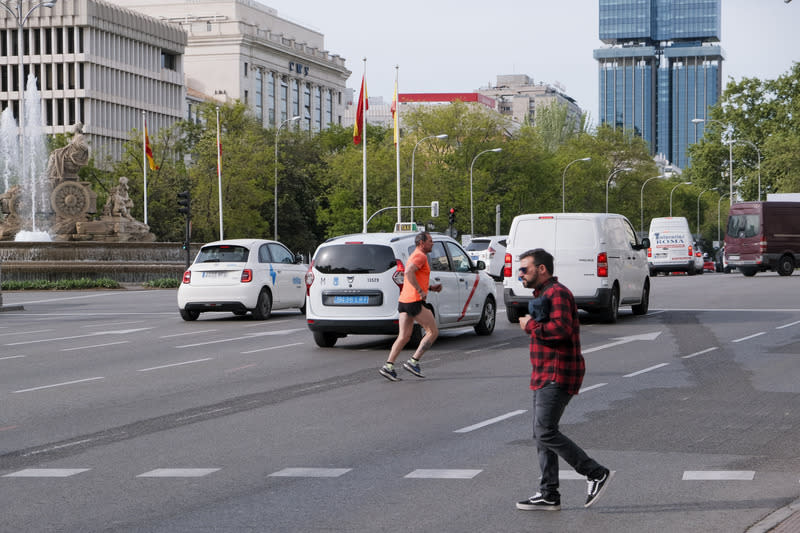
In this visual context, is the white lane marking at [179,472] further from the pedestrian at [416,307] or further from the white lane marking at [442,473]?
the pedestrian at [416,307]

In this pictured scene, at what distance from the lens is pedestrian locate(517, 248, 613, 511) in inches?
279

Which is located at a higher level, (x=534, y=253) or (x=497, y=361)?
(x=534, y=253)

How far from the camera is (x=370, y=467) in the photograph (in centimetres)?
847

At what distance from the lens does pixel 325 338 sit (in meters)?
18.1

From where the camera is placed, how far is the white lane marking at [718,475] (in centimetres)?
801

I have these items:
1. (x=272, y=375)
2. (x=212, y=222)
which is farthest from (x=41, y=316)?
(x=212, y=222)

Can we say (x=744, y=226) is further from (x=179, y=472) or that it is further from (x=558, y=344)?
(x=558, y=344)

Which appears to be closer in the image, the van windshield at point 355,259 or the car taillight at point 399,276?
the car taillight at point 399,276

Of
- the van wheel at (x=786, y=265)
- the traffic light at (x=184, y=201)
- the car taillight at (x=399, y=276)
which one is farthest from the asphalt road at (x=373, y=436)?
the van wheel at (x=786, y=265)

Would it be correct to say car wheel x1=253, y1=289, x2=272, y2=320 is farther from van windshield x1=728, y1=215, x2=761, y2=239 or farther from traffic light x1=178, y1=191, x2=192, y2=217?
van windshield x1=728, y1=215, x2=761, y2=239

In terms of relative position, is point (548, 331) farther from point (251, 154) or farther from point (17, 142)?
point (17, 142)

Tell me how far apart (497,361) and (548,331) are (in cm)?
883

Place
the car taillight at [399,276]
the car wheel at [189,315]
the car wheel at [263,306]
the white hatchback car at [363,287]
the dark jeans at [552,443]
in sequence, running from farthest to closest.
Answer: the car wheel at [189,315] < the car wheel at [263,306] < the white hatchback car at [363,287] < the car taillight at [399,276] < the dark jeans at [552,443]

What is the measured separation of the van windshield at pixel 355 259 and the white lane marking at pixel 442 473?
9.35 metres
